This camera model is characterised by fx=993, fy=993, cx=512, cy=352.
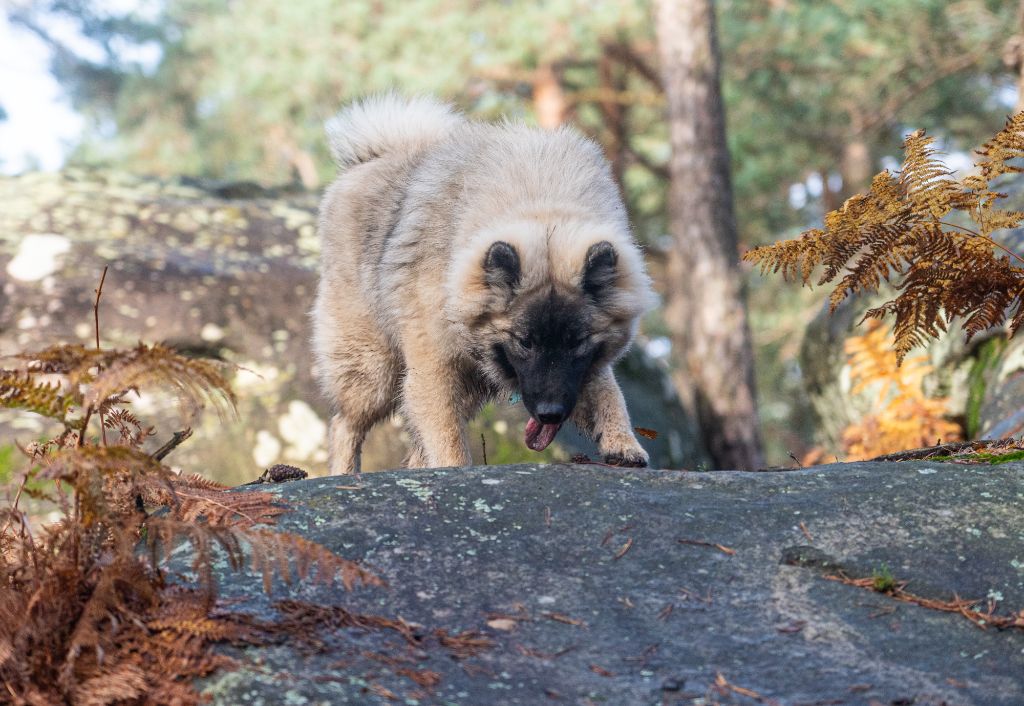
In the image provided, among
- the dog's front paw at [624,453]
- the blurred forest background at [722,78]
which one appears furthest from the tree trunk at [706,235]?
the dog's front paw at [624,453]

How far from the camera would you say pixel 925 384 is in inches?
322

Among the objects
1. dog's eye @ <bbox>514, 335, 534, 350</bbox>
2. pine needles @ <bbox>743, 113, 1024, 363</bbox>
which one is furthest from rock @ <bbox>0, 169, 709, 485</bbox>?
pine needles @ <bbox>743, 113, 1024, 363</bbox>

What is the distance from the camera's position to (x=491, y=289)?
16.4ft

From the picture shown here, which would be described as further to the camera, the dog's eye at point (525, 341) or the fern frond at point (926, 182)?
the dog's eye at point (525, 341)

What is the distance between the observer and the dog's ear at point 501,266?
191 inches

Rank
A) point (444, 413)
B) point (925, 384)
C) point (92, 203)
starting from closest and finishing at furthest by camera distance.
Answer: point (444, 413) < point (925, 384) < point (92, 203)

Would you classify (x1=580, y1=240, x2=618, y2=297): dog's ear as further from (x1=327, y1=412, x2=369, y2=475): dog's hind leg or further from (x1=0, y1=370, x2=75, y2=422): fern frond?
(x1=0, y1=370, x2=75, y2=422): fern frond

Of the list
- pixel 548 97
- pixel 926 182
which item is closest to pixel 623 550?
pixel 926 182

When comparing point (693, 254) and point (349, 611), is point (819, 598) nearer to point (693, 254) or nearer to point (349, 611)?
point (349, 611)

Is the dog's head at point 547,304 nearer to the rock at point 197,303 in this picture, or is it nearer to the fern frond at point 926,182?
the fern frond at point 926,182

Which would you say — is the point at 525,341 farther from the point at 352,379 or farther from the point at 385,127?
the point at 385,127

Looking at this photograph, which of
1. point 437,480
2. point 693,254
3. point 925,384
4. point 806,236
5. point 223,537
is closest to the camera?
point 223,537

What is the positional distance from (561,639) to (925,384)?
20.8ft

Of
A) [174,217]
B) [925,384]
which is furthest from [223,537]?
[174,217]
